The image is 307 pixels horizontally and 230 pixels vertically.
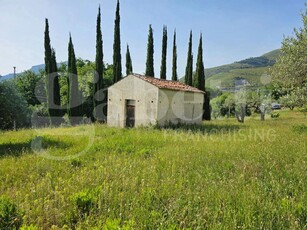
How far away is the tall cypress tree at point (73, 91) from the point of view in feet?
96.4

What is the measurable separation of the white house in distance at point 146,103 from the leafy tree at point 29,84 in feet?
102

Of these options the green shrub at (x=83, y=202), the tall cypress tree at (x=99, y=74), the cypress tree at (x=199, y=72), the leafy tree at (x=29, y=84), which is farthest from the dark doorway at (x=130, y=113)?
the leafy tree at (x=29, y=84)

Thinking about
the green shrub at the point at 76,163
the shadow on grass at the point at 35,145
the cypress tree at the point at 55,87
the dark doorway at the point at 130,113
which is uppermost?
the cypress tree at the point at 55,87

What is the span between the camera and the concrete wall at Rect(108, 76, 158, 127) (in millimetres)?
17734

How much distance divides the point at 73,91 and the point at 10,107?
872 cm

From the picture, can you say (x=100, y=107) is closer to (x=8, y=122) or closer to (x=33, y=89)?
(x=8, y=122)

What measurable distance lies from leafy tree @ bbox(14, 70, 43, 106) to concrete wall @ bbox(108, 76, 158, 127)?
101 ft

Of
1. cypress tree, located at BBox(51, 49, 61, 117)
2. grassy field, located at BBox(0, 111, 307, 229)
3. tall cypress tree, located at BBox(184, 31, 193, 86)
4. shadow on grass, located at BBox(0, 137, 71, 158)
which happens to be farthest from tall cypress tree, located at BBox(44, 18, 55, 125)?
grassy field, located at BBox(0, 111, 307, 229)

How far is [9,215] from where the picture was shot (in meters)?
3.68

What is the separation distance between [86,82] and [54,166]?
2800cm

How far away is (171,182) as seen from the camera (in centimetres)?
520

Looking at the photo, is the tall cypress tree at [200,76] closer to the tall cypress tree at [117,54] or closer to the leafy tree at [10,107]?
the tall cypress tree at [117,54]

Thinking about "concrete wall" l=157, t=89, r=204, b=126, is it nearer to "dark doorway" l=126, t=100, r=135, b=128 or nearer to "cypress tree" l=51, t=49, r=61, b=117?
"dark doorway" l=126, t=100, r=135, b=128

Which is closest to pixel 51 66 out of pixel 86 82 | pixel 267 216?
pixel 86 82
